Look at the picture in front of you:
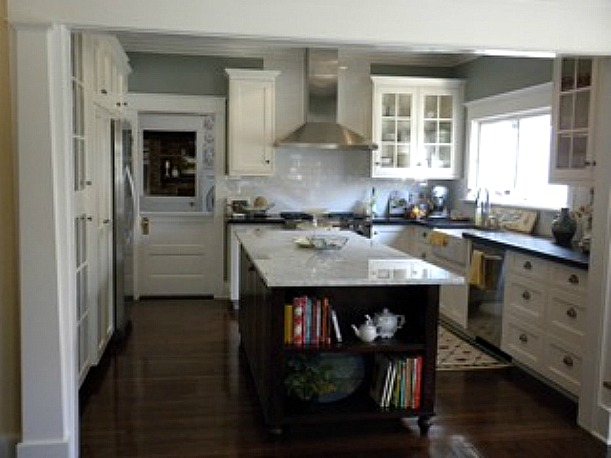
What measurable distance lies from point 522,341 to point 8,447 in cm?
328

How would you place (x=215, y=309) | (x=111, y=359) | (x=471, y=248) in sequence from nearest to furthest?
(x=111, y=359) → (x=471, y=248) → (x=215, y=309)

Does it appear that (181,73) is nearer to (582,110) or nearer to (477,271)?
(477,271)

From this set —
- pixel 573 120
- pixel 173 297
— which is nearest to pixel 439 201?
pixel 573 120

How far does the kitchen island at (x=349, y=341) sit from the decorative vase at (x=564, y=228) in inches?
57.1

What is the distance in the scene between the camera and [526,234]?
5.14 meters

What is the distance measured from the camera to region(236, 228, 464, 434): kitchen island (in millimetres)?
3068

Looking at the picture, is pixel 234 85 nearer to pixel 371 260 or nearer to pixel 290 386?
pixel 371 260

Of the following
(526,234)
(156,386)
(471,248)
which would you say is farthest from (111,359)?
(526,234)

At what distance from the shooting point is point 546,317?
3.94 m

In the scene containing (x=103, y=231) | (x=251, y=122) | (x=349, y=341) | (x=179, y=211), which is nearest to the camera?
(x=349, y=341)

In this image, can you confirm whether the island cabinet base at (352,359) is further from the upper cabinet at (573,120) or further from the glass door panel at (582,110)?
the glass door panel at (582,110)

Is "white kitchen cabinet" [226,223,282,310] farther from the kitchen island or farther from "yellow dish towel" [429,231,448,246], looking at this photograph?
the kitchen island

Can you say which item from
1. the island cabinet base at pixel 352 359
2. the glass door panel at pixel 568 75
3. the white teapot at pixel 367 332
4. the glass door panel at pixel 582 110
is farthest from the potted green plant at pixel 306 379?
the glass door panel at pixel 568 75

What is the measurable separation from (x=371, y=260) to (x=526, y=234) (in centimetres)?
215
